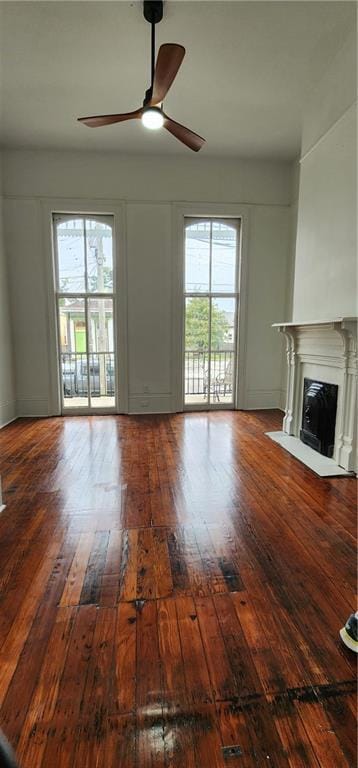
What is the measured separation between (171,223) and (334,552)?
4.89 meters

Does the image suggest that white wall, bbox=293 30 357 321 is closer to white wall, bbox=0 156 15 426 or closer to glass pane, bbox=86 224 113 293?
glass pane, bbox=86 224 113 293

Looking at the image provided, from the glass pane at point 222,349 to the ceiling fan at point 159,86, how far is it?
266cm

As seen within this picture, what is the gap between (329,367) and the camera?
367 cm

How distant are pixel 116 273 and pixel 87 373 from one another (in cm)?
163

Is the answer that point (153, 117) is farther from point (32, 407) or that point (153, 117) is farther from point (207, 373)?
point (32, 407)

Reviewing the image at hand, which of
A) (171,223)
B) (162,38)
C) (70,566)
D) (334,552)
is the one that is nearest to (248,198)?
(171,223)

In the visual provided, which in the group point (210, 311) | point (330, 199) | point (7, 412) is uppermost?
point (330, 199)

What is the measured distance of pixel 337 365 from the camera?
349 cm

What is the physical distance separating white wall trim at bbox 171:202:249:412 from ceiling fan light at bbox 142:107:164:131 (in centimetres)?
250

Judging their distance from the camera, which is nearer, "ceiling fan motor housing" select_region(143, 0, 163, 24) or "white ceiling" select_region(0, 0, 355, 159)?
"ceiling fan motor housing" select_region(143, 0, 163, 24)

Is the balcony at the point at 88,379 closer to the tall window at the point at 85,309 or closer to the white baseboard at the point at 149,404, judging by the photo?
the tall window at the point at 85,309

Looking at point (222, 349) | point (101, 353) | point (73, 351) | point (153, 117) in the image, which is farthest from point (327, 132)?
point (73, 351)

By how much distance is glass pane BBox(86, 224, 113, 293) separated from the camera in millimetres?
5414

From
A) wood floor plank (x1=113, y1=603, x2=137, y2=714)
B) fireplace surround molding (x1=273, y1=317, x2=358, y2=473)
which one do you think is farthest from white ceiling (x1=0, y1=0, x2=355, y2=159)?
wood floor plank (x1=113, y1=603, x2=137, y2=714)
